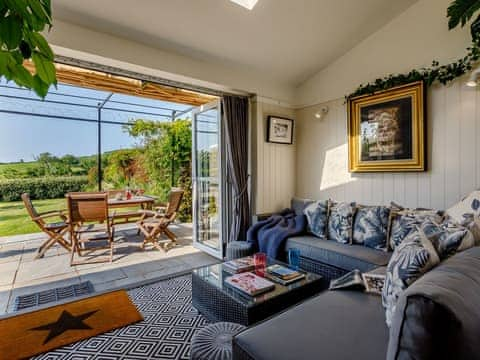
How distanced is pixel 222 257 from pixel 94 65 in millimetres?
2644

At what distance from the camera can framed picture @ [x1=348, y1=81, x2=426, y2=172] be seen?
2803 millimetres

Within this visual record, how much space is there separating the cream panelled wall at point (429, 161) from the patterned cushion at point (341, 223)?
1.79ft

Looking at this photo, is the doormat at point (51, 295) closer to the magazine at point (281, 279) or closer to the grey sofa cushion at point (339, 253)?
the magazine at point (281, 279)

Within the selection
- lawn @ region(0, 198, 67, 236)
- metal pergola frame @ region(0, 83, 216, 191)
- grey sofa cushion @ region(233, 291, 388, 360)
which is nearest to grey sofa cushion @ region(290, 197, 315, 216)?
grey sofa cushion @ region(233, 291, 388, 360)

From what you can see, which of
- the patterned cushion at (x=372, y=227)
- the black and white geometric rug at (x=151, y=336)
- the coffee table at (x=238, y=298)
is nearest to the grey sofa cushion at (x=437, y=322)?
the coffee table at (x=238, y=298)

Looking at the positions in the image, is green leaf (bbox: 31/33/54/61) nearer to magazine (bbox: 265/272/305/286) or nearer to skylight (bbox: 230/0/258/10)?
magazine (bbox: 265/272/305/286)

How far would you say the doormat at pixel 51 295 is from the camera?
8.10 feet

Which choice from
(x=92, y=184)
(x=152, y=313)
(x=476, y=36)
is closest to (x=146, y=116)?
(x=92, y=184)

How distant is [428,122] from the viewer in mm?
2785

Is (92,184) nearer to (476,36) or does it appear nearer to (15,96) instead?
(15,96)

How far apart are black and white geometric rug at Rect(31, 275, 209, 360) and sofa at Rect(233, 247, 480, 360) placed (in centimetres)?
89

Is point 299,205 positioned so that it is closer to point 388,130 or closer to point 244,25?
point 388,130

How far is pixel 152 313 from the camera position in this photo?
91.1 inches

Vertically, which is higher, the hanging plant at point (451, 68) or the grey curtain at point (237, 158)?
the hanging plant at point (451, 68)
